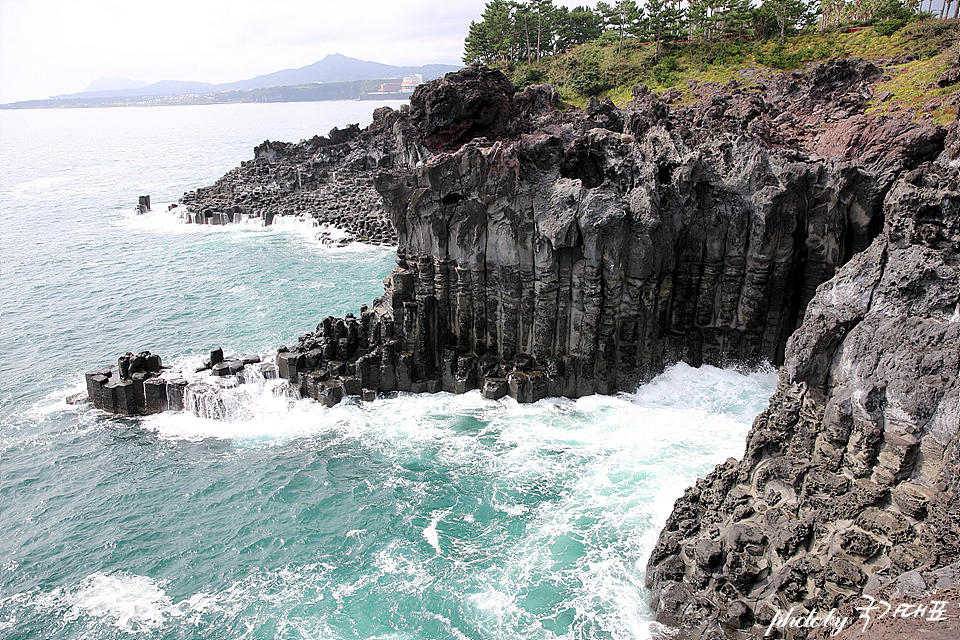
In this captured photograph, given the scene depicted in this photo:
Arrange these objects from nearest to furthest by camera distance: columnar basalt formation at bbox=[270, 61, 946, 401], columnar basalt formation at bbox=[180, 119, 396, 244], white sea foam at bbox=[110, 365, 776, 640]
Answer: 1. white sea foam at bbox=[110, 365, 776, 640]
2. columnar basalt formation at bbox=[270, 61, 946, 401]
3. columnar basalt formation at bbox=[180, 119, 396, 244]

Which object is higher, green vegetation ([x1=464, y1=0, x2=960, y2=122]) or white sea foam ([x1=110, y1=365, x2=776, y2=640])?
green vegetation ([x1=464, y1=0, x2=960, y2=122])

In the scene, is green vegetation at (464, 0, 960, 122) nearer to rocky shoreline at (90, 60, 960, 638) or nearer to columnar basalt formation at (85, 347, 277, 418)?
rocky shoreline at (90, 60, 960, 638)

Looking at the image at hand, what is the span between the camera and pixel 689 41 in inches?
3194

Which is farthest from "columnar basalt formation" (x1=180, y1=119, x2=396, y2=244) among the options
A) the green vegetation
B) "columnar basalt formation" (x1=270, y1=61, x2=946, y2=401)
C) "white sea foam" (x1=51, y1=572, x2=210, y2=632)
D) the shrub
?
"white sea foam" (x1=51, y1=572, x2=210, y2=632)

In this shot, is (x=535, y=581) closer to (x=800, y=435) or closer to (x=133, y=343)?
(x=800, y=435)

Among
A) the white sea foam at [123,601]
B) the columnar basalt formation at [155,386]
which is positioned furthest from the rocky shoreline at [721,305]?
the white sea foam at [123,601]

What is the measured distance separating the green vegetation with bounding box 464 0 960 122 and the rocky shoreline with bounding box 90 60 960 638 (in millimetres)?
30585

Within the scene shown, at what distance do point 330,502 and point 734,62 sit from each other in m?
70.0

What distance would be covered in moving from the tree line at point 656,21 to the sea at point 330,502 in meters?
62.9

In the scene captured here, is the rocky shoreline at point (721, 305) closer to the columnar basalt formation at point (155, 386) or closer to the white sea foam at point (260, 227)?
the columnar basalt formation at point (155, 386)

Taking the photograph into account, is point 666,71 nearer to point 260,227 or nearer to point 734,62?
point 734,62

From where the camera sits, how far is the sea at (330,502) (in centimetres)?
1683

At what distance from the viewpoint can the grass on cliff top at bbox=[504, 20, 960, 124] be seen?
49.4 metres

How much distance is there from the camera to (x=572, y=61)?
282 ft
